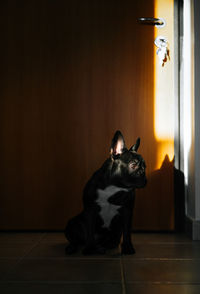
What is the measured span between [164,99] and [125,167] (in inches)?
34.4

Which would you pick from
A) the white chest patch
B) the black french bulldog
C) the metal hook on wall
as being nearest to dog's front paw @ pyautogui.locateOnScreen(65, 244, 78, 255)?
the black french bulldog

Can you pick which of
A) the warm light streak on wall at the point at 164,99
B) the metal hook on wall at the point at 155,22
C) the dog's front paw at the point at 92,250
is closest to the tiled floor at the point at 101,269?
the dog's front paw at the point at 92,250

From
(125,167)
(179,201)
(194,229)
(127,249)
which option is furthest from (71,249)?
(179,201)

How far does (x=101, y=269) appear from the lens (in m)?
1.50

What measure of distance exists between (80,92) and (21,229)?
3.54 ft

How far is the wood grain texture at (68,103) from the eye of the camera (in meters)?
2.36

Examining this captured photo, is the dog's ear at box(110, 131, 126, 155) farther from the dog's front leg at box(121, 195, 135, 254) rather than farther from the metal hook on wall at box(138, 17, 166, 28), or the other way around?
the metal hook on wall at box(138, 17, 166, 28)

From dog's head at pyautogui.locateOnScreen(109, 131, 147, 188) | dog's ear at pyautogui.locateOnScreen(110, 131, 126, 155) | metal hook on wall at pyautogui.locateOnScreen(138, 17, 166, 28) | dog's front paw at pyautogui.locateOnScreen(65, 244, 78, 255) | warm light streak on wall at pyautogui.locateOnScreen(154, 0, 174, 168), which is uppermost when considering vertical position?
metal hook on wall at pyautogui.locateOnScreen(138, 17, 166, 28)

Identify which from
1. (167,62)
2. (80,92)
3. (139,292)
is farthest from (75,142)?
(139,292)

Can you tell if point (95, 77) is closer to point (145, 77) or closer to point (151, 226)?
point (145, 77)

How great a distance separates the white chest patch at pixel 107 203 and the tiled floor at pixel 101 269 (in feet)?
0.68

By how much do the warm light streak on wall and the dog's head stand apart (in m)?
0.67

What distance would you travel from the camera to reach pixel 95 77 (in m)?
2.38

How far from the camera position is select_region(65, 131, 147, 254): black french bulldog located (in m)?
1.68
